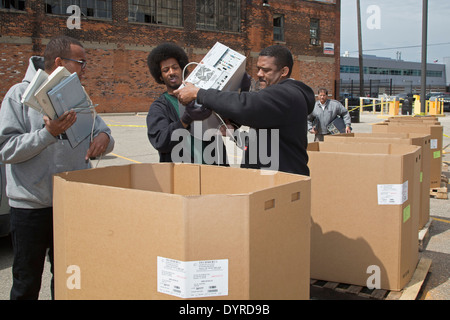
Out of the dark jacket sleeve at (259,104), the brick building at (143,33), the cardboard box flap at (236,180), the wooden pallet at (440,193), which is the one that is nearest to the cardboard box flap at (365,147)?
the dark jacket sleeve at (259,104)

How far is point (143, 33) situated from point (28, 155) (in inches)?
898

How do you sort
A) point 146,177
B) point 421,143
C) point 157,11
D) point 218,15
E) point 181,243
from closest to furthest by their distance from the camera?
point 181,243, point 146,177, point 421,143, point 157,11, point 218,15

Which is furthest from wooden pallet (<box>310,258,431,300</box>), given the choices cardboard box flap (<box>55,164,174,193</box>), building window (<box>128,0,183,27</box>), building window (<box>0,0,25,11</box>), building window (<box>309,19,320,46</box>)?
building window (<box>309,19,320,46</box>)

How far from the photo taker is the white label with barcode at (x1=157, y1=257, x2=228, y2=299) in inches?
53.5

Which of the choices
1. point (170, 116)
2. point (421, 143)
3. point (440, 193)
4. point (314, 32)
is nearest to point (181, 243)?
point (170, 116)

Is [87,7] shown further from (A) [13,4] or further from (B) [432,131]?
(B) [432,131]

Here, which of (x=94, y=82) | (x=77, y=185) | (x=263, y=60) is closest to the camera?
(x=77, y=185)

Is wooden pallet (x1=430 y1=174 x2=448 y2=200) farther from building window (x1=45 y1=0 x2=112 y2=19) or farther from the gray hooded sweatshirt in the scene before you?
building window (x1=45 y1=0 x2=112 y2=19)

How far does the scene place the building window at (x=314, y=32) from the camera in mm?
30703

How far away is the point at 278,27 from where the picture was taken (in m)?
29.1

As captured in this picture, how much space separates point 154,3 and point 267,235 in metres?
24.6
